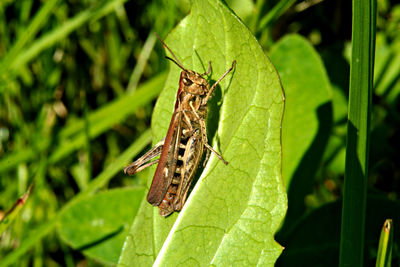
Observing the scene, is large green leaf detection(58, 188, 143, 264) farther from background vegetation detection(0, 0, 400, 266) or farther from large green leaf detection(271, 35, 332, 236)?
large green leaf detection(271, 35, 332, 236)

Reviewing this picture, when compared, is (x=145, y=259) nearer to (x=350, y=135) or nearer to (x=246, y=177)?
(x=246, y=177)

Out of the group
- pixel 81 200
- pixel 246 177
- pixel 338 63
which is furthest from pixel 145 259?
pixel 338 63

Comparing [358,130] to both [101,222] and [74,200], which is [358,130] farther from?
[74,200]

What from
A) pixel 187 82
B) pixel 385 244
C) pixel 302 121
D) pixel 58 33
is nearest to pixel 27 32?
pixel 58 33

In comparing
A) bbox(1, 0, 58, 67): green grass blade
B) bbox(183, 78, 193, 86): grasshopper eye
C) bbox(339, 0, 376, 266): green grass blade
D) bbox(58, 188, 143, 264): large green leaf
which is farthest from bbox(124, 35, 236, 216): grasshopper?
bbox(1, 0, 58, 67): green grass blade

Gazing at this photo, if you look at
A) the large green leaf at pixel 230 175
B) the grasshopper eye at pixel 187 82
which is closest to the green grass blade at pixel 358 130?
the large green leaf at pixel 230 175
